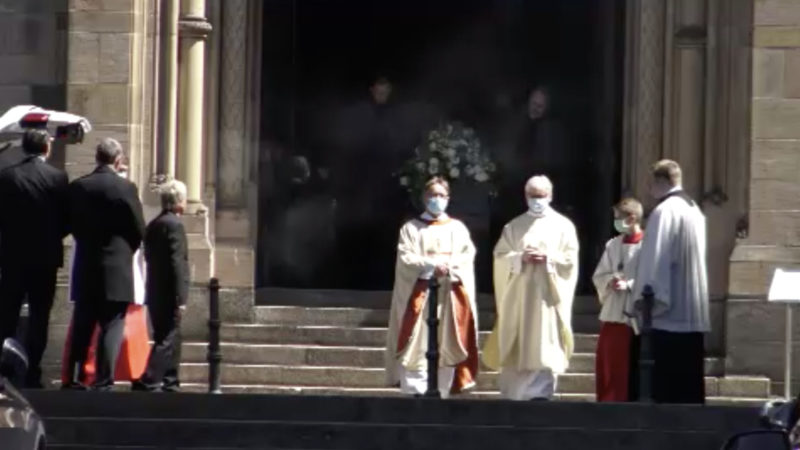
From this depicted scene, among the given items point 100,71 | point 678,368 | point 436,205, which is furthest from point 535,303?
point 100,71

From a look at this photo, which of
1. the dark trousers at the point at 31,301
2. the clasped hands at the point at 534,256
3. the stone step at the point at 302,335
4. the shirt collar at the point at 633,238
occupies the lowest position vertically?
the stone step at the point at 302,335

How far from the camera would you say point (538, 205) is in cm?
2156

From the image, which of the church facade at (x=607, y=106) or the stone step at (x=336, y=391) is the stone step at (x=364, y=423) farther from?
the church facade at (x=607, y=106)

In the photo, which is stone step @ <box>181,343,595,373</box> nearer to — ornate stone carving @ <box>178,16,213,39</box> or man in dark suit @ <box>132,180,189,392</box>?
ornate stone carving @ <box>178,16,213,39</box>

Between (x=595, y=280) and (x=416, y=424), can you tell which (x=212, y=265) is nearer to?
(x=595, y=280)

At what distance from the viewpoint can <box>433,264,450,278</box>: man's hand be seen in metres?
21.6

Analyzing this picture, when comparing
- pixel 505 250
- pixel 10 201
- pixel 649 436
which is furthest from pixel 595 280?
pixel 10 201

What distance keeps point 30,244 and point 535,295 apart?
3.93 m

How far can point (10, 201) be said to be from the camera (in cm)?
2000

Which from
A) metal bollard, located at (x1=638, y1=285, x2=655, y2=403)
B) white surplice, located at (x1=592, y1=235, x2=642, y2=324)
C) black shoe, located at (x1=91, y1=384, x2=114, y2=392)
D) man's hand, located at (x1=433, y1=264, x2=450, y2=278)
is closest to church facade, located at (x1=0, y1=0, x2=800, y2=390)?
white surplice, located at (x1=592, y1=235, x2=642, y2=324)

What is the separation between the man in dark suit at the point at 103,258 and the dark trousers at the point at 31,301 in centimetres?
21

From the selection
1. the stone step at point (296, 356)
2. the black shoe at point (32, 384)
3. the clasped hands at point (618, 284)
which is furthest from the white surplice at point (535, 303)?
the black shoe at point (32, 384)

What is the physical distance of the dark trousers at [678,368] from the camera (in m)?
19.6

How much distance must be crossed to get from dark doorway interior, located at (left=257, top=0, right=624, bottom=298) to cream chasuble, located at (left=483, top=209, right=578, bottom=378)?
3534mm
